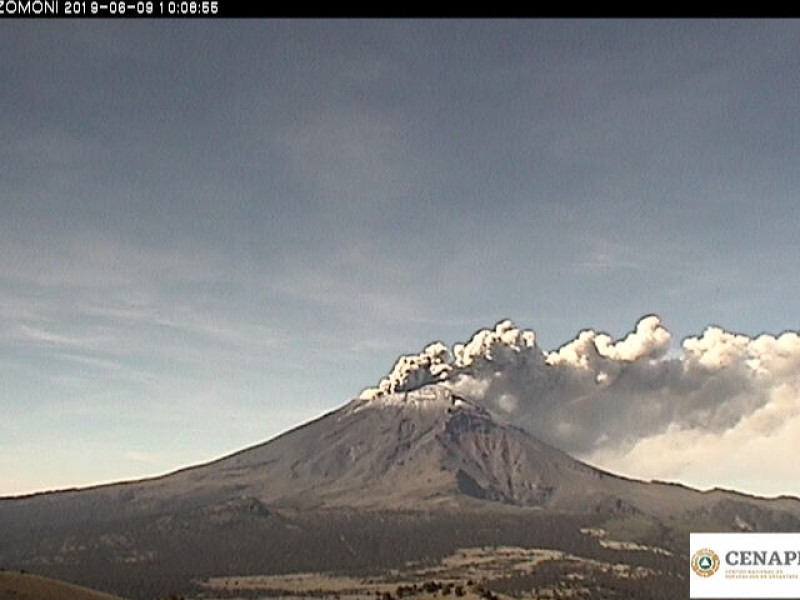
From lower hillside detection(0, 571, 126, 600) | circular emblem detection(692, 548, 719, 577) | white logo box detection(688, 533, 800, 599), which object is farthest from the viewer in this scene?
lower hillside detection(0, 571, 126, 600)

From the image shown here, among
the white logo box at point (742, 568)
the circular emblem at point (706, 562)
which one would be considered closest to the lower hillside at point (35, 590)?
the circular emblem at point (706, 562)

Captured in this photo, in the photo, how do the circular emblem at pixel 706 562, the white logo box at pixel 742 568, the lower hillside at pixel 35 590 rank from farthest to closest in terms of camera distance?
the lower hillside at pixel 35 590 < the circular emblem at pixel 706 562 < the white logo box at pixel 742 568

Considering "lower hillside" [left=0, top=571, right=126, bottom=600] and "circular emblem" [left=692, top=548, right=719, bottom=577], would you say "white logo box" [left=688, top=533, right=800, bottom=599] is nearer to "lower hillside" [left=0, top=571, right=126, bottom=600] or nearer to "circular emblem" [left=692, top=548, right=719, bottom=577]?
"circular emblem" [left=692, top=548, right=719, bottom=577]

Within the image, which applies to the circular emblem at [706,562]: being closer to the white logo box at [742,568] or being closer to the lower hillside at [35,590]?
the white logo box at [742,568]

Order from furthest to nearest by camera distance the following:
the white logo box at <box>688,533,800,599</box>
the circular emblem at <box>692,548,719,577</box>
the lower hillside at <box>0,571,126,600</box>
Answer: the lower hillside at <box>0,571,126,600</box> < the circular emblem at <box>692,548,719,577</box> < the white logo box at <box>688,533,800,599</box>

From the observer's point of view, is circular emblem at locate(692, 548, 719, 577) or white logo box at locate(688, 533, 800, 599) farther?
circular emblem at locate(692, 548, 719, 577)

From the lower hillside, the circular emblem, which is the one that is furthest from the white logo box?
the lower hillside
